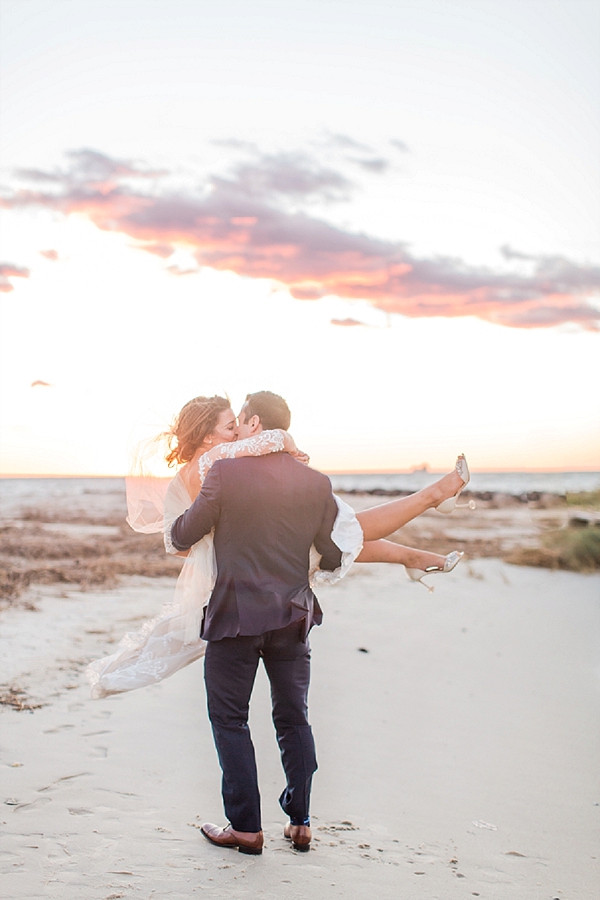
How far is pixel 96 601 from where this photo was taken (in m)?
10.4

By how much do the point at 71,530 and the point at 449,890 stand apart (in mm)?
19320

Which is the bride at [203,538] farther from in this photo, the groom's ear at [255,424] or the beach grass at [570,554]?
the beach grass at [570,554]

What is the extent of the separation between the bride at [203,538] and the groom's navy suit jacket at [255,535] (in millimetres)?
121

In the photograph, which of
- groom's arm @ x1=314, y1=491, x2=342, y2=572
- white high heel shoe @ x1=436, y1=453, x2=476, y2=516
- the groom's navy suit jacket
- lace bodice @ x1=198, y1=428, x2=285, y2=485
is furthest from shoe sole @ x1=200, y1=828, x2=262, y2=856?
white high heel shoe @ x1=436, y1=453, x2=476, y2=516

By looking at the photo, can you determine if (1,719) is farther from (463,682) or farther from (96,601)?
(96,601)

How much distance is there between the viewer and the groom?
3816 mm

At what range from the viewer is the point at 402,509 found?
439 cm

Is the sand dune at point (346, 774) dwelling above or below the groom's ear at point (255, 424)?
below

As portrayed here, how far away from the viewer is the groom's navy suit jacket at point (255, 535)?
3799mm

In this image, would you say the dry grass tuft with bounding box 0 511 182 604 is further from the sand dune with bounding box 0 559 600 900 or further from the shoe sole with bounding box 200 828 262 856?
the shoe sole with bounding box 200 828 262 856

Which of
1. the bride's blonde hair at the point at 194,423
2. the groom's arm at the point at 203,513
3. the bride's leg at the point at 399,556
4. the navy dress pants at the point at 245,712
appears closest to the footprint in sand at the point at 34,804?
the navy dress pants at the point at 245,712

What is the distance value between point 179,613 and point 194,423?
976 mm

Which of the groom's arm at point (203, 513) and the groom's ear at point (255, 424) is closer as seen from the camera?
the groom's arm at point (203, 513)

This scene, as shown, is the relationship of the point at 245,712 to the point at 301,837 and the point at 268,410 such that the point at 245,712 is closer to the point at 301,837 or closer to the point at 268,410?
the point at 301,837
